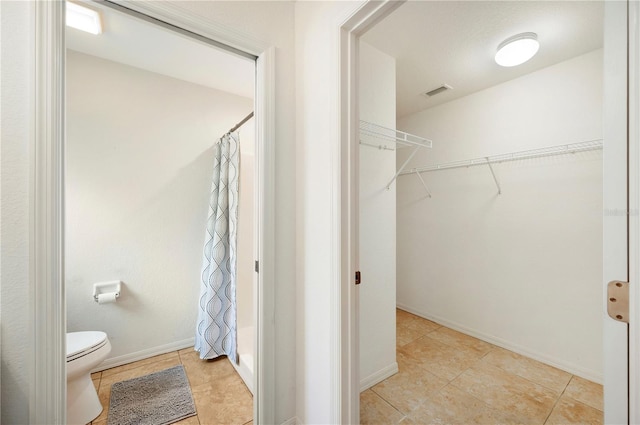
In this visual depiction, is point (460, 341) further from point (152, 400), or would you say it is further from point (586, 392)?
point (152, 400)

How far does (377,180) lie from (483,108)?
152cm

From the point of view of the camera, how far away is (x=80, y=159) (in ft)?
6.25

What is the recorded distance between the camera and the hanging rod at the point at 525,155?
1.86m

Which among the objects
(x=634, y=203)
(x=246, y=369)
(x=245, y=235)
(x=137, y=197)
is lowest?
(x=246, y=369)

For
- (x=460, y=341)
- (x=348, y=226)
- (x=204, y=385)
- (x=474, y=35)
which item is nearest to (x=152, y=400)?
(x=204, y=385)

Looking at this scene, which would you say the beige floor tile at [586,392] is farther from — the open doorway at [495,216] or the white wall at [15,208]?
the white wall at [15,208]

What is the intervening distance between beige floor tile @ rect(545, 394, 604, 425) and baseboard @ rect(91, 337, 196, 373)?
2714mm

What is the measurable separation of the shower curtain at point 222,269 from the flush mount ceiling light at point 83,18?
100 cm

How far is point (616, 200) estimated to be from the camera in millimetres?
583

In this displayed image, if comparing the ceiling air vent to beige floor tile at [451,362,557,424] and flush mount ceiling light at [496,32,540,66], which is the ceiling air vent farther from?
beige floor tile at [451,362,557,424]

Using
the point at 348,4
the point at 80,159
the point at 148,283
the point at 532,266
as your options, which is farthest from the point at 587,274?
the point at 80,159

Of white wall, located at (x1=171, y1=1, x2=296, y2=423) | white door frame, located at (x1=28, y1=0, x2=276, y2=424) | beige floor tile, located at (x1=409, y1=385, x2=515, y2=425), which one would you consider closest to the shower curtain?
white wall, located at (x1=171, y1=1, x2=296, y2=423)

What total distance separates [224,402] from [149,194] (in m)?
1.72

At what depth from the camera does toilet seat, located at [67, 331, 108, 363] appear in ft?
4.65
